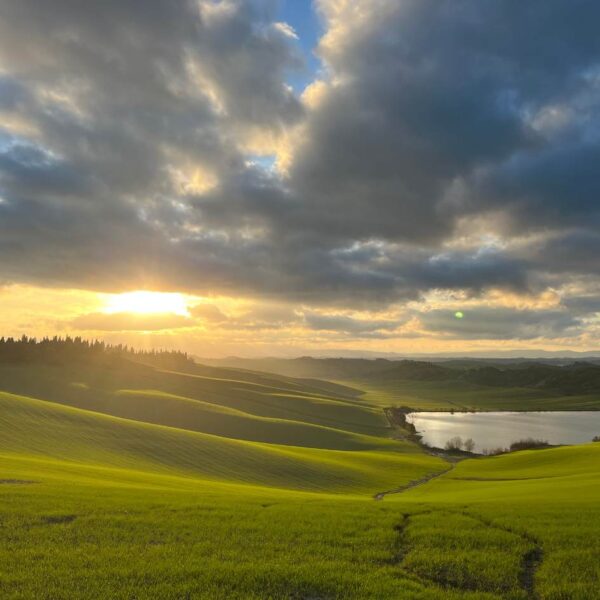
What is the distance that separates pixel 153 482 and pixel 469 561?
80.5 feet

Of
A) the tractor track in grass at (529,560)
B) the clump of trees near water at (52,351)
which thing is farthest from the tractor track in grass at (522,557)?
the clump of trees near water at (52,351)

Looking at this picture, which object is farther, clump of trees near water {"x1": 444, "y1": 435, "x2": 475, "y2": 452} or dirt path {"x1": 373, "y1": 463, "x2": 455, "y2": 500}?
clump of trees near water {"x1": 444, "y1": 435, "x2": 475, "y2": 452}

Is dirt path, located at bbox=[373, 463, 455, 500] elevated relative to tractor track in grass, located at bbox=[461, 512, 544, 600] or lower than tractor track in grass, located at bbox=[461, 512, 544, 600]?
lower

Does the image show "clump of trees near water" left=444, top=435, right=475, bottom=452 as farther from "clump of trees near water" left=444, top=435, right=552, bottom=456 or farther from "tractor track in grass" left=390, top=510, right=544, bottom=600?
"tractor track in grass" left=390, top=510, right=544, bottom=600

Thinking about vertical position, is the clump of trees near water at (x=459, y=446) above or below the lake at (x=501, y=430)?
above

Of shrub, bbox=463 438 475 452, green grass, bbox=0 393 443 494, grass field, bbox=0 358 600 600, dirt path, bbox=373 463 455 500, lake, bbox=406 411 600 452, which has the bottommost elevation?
lake, bbox=406 411 600 452

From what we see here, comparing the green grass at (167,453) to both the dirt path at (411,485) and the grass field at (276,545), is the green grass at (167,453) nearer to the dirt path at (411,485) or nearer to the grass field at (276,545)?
the dirt path at (411,485)

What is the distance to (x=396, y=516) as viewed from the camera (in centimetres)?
1761

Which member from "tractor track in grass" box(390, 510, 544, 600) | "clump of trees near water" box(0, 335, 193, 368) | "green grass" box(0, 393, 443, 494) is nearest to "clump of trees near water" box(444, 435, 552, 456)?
"green grass" box(0, 393, 443, 494)

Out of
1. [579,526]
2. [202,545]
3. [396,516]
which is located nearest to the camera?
[202,545]

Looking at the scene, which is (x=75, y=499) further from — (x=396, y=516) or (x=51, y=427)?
(x=51, y=427)

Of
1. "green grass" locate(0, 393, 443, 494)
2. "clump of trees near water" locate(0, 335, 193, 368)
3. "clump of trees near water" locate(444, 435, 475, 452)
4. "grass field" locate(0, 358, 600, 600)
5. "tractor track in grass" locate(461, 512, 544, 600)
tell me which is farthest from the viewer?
"clump of trees near water" locate(0, 335, 193, 368)

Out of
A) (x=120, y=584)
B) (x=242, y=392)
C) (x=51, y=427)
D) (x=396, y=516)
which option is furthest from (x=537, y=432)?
(x=120, y=584)

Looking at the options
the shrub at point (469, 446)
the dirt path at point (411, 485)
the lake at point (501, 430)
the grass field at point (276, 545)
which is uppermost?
the grass field at point (276, 545)
